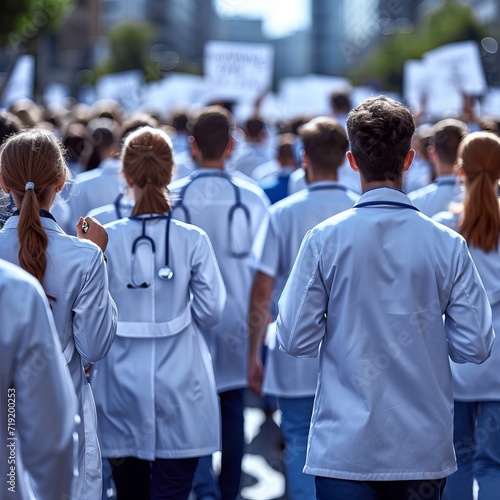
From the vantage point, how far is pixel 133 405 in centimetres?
486

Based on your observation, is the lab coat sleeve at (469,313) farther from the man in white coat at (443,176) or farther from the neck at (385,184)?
the man in white coat at (443,176)

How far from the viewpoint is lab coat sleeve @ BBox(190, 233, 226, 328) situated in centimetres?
488

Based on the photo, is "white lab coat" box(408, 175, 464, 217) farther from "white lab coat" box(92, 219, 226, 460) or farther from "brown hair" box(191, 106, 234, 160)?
"white lab coat" box(92, 219, 226, 460)

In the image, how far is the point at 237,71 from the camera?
14031mm

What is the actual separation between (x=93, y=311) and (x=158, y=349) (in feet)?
3.08

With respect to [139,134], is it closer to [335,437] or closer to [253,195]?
[253,195]

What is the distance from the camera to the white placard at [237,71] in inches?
546

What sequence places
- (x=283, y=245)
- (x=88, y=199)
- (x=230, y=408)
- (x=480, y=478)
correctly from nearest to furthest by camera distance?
(x=480, y=478) < (x=283, y=245) < (x=230, y=408) < (x=88, y=199)

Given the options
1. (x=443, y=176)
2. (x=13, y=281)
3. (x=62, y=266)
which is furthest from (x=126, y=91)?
(x=13, y=281)

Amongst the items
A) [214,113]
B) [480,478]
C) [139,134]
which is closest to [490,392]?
[480,478]

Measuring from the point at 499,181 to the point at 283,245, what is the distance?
114cm

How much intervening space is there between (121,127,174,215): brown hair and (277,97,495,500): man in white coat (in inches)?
51.7

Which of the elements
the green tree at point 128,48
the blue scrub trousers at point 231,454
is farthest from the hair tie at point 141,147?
the green tree at point 128,48

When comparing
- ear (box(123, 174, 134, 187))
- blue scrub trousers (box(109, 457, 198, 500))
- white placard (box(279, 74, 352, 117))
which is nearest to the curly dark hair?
ear (box(123, 174, 134, 187))
